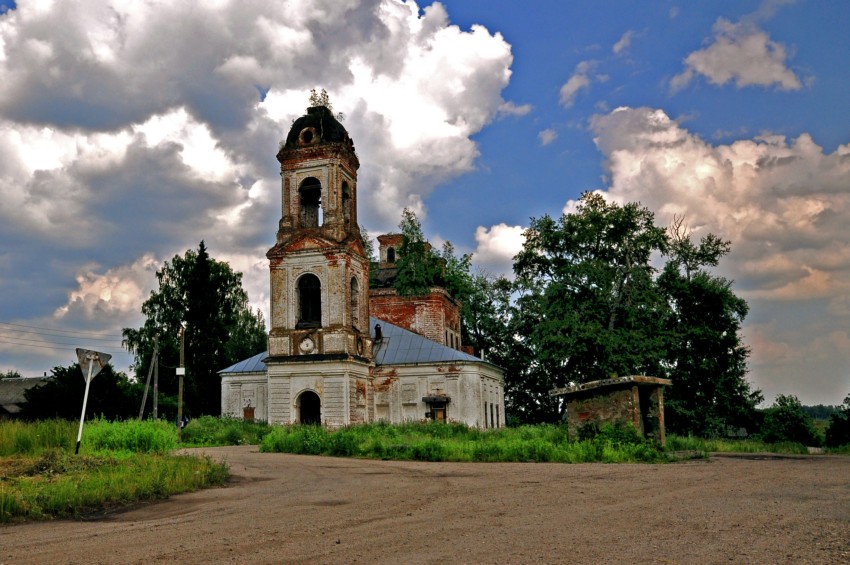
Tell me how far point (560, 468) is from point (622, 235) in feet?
84.6

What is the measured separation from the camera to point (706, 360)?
119 ft

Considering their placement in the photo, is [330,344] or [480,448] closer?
[480,448]

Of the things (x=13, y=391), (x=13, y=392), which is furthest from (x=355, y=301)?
(x=13, y=391)

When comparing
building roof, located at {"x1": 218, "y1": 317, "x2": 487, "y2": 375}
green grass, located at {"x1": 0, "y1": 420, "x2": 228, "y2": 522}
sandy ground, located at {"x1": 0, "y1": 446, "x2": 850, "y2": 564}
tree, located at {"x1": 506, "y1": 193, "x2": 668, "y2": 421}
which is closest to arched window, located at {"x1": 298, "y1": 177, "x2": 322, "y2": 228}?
building roof, located at {"x1": 218, "y1": 317, "x2": 487, "y2": 375}

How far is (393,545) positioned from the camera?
6.80 meters

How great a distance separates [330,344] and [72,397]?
10635 millimetres

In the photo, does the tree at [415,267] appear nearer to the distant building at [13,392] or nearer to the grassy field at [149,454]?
the grassy field at [149,454]

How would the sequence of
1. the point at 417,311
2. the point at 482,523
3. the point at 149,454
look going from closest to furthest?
the point at 482,523 < the point at 149,454 < the point at 417,311

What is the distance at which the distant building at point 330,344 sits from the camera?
33656 mm

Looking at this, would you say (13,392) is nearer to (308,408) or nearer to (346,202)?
(308,408)

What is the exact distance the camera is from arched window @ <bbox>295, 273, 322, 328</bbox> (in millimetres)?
34562

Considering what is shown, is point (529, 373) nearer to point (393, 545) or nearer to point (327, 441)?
point (327, 441)

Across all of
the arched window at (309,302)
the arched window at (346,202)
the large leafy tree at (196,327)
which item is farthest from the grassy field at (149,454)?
the large leafy tree at (196,327)

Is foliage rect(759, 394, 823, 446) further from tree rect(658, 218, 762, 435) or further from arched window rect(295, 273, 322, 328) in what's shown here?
arched window rect(295, 273, 322, 328)
